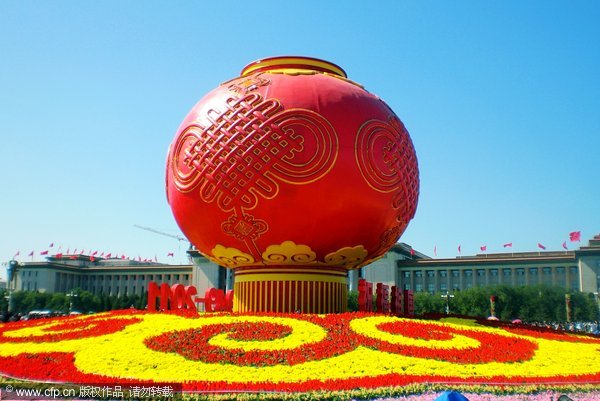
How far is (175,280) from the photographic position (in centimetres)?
7206

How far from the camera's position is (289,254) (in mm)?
14148

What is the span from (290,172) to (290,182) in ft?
0.76

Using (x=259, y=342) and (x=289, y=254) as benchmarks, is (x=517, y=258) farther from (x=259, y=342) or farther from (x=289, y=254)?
(x=259, y=342)

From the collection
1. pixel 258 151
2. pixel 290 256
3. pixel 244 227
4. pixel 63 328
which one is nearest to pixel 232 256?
pixel 244 227

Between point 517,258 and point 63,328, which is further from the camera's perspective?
point 517,258

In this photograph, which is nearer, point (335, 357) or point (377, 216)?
point (335, 357)

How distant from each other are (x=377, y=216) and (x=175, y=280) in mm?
61090

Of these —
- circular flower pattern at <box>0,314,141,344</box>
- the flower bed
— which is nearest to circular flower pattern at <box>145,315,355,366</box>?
the flower bed

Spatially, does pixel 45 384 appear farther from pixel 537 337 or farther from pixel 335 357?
pixel 537 337

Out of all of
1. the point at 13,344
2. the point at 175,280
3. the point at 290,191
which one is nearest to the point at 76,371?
the point at 13,344

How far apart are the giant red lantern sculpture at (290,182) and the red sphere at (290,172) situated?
1.0 inches

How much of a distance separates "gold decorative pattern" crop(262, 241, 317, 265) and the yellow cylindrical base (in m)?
0.30

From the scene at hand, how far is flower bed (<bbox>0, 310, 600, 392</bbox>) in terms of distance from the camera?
28.7 feet

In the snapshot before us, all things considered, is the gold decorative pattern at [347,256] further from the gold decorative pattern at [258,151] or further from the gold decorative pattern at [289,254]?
the gold decorative pattern at [258,151]
